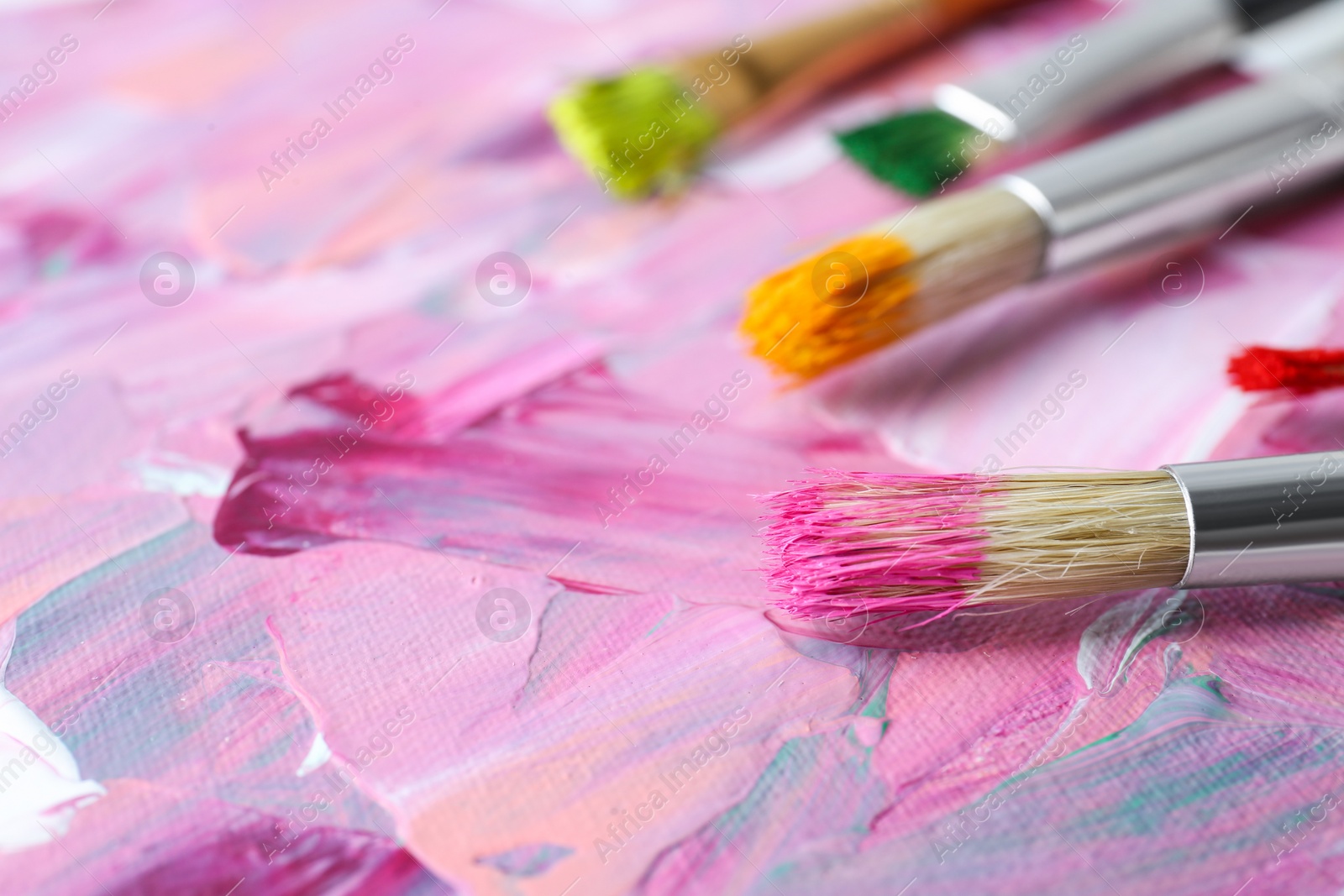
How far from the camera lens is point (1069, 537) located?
0.95 m

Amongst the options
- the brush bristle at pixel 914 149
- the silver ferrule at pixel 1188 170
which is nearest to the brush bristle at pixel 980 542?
the silver ferrule at pixel 1188 170

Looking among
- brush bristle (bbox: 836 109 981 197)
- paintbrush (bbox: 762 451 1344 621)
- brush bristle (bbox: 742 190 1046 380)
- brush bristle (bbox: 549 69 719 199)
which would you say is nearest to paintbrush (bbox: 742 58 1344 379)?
brush bristle (bbox: 742 190 1046 380)

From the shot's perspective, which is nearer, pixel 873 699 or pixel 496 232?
pixel 873 699

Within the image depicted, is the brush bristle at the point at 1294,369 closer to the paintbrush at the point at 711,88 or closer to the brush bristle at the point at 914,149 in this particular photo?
the brush bristle at the point at 914,149

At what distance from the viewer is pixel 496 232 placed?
4.89 feet

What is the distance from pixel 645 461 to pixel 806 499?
24cm

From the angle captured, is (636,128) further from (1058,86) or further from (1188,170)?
(1188,170)

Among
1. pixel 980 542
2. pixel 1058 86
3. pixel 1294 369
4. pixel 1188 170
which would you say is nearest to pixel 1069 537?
pixel 980 542

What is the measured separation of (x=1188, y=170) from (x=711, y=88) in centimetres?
63

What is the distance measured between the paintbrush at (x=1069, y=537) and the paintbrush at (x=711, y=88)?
28.1 inches

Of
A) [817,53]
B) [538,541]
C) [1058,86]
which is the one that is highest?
[1058,86]

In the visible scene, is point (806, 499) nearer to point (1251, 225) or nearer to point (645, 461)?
point (645, 461)

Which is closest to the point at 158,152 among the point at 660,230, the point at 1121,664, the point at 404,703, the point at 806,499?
the point at 660,230

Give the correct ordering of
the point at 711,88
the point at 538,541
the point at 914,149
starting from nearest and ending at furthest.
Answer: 1. the point at 538,541
2. the point at 914,149
3. the point at 711,88
